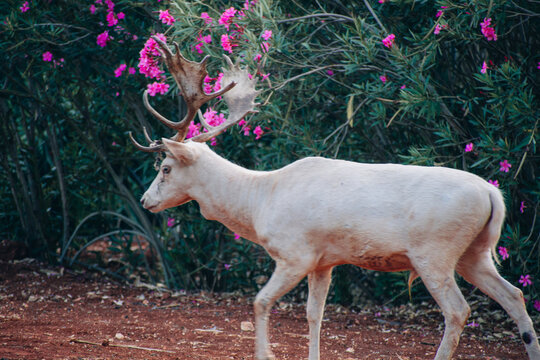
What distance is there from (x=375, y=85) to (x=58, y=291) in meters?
4.43

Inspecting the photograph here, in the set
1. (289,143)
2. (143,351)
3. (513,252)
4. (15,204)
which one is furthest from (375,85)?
(15,204)

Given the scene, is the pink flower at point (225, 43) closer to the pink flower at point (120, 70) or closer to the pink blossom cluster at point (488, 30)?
the pink flower at point (120, 70)

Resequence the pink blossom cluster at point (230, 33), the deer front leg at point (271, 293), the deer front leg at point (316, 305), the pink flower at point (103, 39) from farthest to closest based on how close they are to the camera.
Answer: the pink flower at point (103, 39), the pink blossom cluster at point (230, 33), the deer front leg at point (316, 305), the deer front leg at point (271, 293)

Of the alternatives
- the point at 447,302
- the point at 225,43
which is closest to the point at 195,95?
the point at 225,43

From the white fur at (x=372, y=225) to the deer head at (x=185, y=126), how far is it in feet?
0.19

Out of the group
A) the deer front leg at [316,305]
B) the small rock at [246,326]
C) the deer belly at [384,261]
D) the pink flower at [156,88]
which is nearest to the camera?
the deer belly at [384,261]

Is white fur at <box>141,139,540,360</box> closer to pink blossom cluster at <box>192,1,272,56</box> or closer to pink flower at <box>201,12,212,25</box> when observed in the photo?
pink blossom cluster at <box>192,1,272,56</box>

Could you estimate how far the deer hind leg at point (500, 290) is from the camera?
4.16 m

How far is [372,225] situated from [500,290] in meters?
0.95

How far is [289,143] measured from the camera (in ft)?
21.9

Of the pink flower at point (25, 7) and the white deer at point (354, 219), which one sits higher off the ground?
the pink flower at point (25, 7)

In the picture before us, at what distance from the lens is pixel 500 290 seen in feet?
14.0

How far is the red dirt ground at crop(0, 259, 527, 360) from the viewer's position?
5.04 m

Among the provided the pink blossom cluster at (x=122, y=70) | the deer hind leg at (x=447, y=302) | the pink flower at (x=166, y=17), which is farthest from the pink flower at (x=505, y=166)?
the pink blossom cluster at (x=122, y=70)
